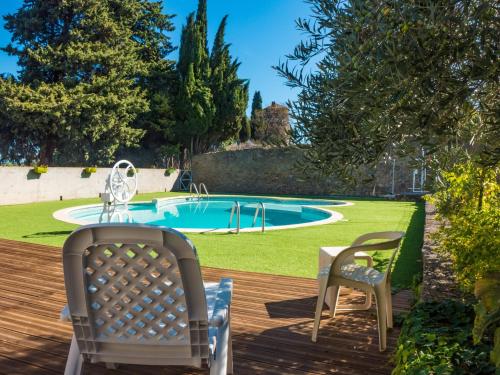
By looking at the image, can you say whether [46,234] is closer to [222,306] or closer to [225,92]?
[222,306]

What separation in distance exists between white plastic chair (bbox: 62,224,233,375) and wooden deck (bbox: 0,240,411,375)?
29.8 inches

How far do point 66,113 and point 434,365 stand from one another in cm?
2127

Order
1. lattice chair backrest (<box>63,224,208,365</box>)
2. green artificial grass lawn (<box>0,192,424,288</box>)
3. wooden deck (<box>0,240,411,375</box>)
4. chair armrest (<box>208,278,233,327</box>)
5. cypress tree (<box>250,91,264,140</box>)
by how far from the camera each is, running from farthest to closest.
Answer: cypress tree (<box>250,91,264,140</box>) → green artificial grass lawn (<box>0,192,424,288</box>) → wooden deck (<box>0,240,411,375</box>) → chair armrest (<box>208,278,233,327</box>) → lattice chair backrest (<box>63,224,208,365</box>)

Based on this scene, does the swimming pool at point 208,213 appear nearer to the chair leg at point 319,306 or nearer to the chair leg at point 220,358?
the chair leg at point 319,306

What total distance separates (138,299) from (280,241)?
5.77m

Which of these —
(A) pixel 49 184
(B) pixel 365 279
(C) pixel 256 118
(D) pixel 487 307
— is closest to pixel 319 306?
(B) pixel 365 279

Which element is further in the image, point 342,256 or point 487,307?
point 342,256

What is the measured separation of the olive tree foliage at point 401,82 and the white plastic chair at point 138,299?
108 cm

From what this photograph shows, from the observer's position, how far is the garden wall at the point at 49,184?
47.5ft

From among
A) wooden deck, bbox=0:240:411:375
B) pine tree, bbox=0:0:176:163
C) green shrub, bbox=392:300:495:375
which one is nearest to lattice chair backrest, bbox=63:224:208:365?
wooden deck, bbox=0:240:411:375

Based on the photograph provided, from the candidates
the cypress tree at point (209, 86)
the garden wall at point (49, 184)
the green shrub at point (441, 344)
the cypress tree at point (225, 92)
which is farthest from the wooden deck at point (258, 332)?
the cypress tree at point (225, 92)

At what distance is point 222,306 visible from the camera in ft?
7.37

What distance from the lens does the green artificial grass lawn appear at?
18.5ft

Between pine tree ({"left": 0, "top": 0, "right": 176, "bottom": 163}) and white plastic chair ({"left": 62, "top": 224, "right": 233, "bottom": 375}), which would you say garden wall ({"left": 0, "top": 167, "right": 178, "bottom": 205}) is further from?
white plastic chair ({"left": 62, "top": 224, "right": 233, "bottom": 375})
